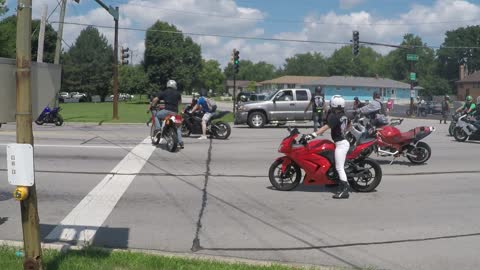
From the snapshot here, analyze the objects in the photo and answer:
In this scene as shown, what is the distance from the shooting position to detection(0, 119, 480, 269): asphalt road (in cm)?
630

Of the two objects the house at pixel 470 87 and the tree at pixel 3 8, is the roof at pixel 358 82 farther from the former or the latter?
the tree at pixel 3 8

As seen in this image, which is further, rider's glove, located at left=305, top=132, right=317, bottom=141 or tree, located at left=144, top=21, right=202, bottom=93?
tree, located at left=144, top=21, right=202, bottom=93

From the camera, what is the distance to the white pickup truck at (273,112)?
81.7ft

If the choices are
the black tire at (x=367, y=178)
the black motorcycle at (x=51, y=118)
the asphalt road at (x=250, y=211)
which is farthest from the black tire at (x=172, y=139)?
the black motorcycle at (x=51, y=118)

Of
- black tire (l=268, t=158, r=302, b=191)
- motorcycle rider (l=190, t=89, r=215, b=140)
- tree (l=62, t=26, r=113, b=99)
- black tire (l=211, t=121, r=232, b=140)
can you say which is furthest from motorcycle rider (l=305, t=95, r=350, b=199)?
tree (l=62, t=26, r=113, b=99)

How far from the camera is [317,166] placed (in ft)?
30.6

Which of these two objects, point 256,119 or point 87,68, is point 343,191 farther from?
point 87,68

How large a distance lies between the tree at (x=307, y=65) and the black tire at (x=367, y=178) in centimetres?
17155

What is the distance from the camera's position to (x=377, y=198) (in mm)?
9156

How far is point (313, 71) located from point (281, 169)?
177 meters

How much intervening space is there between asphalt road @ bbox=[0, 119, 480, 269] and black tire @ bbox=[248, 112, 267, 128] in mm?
11313

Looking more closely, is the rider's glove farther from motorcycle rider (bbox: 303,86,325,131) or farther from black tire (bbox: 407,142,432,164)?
motorcycle rider (bbox: 303,86,325,131)

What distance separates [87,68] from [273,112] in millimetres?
70488

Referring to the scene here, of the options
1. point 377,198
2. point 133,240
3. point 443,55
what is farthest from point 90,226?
point 443,55
